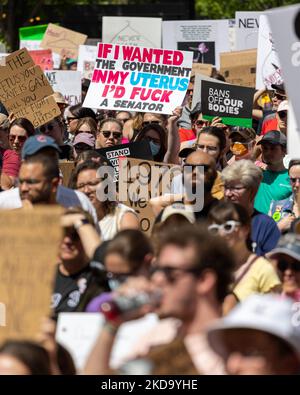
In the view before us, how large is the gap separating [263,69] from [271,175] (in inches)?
178

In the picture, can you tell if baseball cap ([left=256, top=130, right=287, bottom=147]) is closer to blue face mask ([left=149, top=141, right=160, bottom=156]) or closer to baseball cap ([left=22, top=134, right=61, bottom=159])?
blue face mask ([left=149, top=141, right=160, bottom=156])

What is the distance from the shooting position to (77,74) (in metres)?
14.8

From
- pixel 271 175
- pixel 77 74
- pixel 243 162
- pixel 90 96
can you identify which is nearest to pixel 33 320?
pixel 243 162

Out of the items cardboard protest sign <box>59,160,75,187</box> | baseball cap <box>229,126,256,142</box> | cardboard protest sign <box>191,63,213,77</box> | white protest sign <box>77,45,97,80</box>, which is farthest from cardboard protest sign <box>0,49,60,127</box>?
white protest sign <box>77,45,97,80</box>

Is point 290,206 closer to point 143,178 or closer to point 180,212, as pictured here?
point 143,178

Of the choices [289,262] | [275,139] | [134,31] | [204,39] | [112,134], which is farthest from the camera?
[134,31]

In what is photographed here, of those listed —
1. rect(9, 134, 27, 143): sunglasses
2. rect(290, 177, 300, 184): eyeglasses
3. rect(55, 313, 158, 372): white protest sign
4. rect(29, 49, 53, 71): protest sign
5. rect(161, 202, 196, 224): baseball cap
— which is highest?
rect(55, 313, 158, 372): white protest sign

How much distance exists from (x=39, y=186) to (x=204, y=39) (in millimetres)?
11914

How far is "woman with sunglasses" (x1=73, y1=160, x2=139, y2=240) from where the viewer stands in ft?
23.3

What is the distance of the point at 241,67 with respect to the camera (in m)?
14.8

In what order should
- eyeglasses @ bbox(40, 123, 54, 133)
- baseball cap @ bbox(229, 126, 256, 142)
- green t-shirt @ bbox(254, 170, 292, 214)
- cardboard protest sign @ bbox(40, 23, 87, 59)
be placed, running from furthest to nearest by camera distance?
1. cardboard protest sign @ bbox(40, 23, 87, 59)
2. eyeglasses @ bbox(40, 123, 54, 133)
3. baseball cap @ bbox(229, 126, 256, 142)
4. green t-shirt @ bbox(254, 170, 292, 214)

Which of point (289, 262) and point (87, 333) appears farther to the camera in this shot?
point (289, 262)

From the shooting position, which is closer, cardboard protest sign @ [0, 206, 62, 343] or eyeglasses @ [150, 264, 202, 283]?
eyeglasses @ [150, 264, 202, 283]

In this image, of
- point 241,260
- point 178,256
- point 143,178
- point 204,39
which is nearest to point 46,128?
point 143,178
